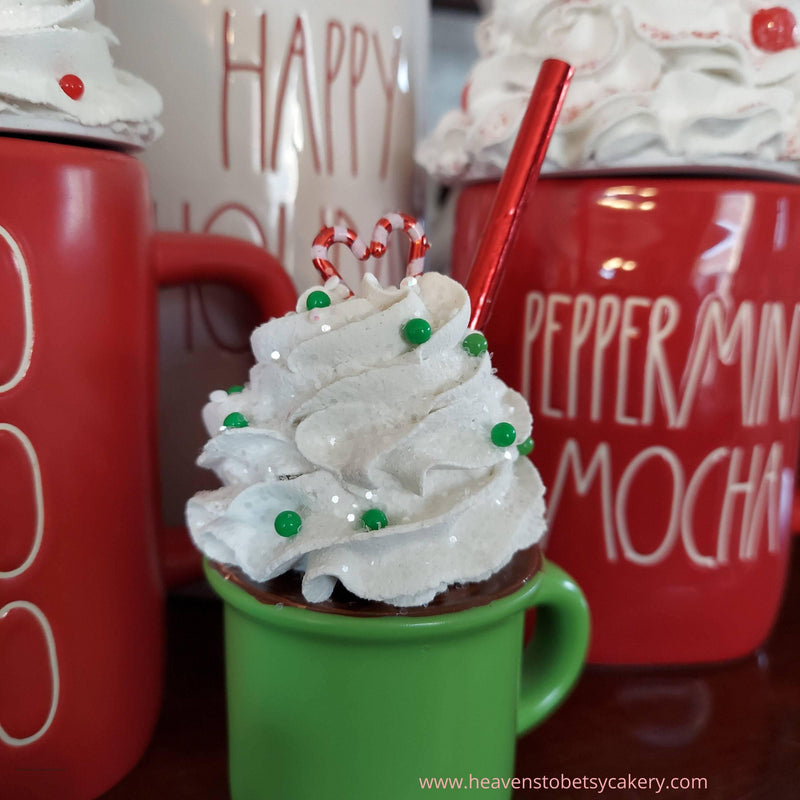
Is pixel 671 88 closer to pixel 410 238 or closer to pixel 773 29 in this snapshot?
pixel 773 29

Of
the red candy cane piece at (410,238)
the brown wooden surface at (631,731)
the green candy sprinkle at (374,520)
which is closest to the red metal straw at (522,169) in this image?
the red candy cane piece at (410,238)

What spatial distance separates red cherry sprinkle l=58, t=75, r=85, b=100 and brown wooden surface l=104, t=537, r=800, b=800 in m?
0.34

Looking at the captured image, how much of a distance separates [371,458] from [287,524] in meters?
0.04

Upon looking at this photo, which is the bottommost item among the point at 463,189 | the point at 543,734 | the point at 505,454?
the point at 543,734

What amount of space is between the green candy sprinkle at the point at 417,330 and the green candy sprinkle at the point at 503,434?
0.17 feet

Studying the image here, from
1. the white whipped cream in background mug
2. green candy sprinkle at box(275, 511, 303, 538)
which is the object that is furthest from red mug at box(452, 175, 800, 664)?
green candy sprinkle at box(275, 511, 303, 538)

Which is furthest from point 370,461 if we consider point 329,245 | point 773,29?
point 773,29

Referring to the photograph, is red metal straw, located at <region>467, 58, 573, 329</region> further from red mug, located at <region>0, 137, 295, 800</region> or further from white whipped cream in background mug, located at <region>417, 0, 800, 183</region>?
red mug, located at <region>0, 137, 295, 800</region>

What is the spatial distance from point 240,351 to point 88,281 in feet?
0.58

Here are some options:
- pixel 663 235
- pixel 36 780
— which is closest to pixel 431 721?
pixel 36 780

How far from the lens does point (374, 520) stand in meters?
0.34

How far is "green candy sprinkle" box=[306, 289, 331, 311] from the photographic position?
37 centimetres

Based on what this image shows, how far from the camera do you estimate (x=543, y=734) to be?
48 centimetres

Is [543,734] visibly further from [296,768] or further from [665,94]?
[665,94]
